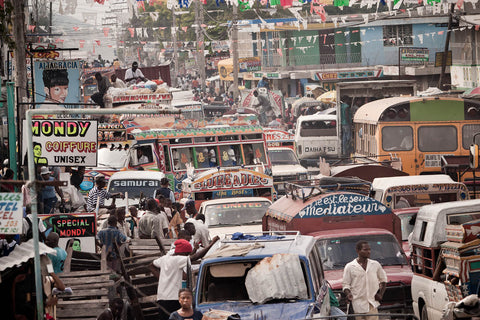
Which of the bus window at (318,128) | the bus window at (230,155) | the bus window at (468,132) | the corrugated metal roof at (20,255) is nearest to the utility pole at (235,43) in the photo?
the bus window at (318,128)

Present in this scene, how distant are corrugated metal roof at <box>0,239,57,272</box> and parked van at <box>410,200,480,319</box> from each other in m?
4.85

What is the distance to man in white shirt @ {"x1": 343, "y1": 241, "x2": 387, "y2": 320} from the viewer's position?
11094 mm

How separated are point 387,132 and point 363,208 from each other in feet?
29.7

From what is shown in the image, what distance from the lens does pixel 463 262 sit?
431 inches

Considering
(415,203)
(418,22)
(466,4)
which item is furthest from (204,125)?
(418,22)

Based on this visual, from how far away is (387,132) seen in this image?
23.3 meters

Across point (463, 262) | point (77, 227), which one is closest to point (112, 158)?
point (77, 227)

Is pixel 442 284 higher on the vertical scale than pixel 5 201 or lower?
lower

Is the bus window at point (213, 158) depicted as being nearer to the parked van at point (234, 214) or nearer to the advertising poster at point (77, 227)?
the parked van at point (234, 214)

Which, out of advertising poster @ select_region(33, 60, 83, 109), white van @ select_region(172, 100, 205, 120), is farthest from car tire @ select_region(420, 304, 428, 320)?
white van @ select_region(172, 100, 205, 120)

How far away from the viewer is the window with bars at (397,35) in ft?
182

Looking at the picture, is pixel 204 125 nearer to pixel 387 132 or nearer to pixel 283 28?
pixel 387 132

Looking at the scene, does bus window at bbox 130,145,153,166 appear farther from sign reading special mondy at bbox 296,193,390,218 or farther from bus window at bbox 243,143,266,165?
sign reading special mondy at bbox 296,193,390,218

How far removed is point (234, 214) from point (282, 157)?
445 inches
